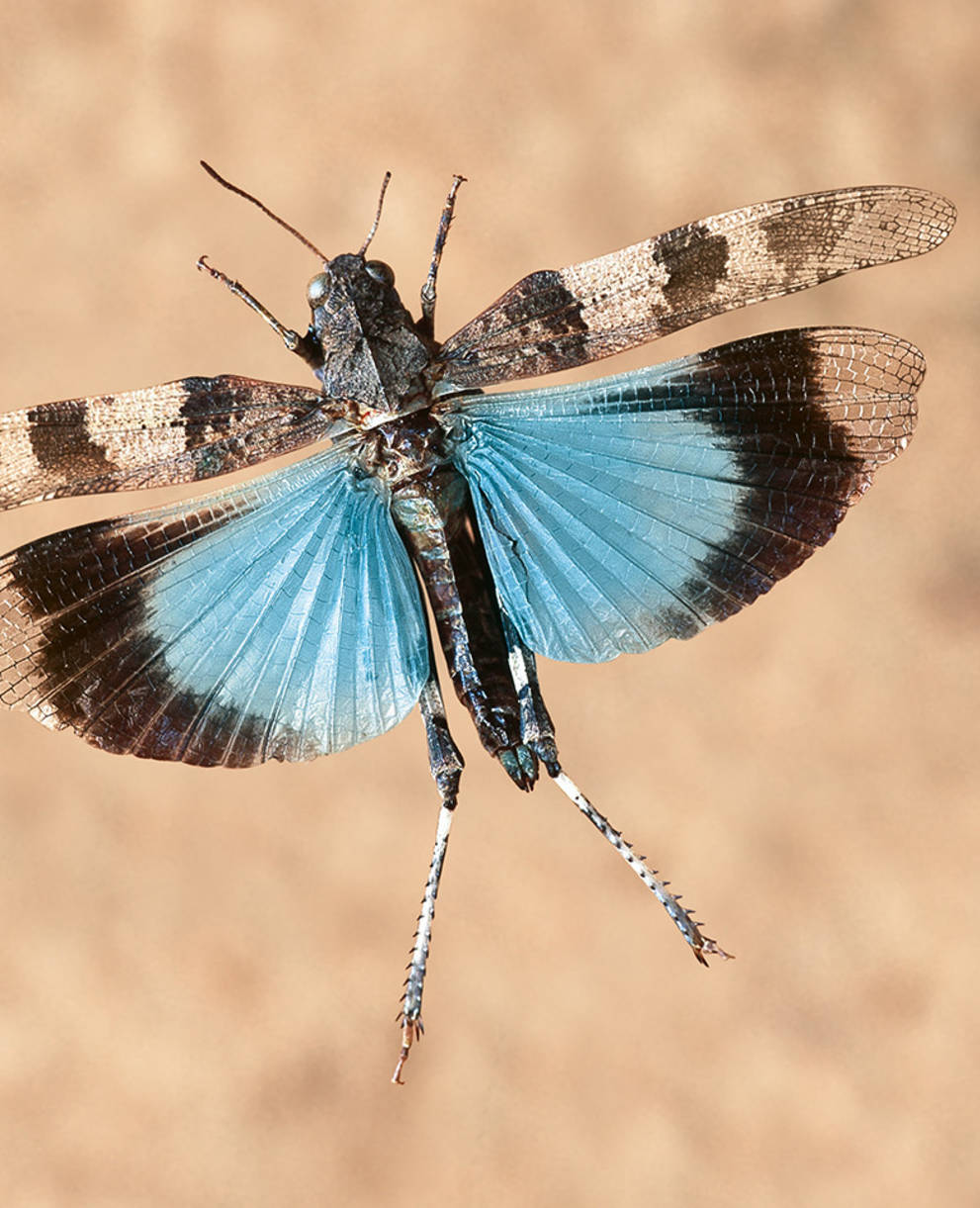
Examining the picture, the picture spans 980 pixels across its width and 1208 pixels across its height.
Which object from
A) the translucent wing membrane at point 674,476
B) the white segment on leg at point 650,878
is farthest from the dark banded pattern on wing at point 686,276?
the white segment on leg at point 650,878

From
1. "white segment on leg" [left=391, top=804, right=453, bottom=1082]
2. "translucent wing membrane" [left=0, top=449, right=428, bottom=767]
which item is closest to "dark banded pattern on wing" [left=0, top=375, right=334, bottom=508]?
"translucent wing membrane" [left=0, top=449, right=428, bottom=767]

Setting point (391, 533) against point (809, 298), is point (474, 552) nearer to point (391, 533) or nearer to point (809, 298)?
point (391, 533)

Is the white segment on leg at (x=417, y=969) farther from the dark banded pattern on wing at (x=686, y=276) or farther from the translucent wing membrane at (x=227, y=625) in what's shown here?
the dark banded pattern on wing at (x=686, y=276)

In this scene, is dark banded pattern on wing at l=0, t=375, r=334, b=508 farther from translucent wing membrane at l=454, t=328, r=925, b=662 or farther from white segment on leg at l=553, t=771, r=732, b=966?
white segment on leg at l=553, t=771, r=732, b=966

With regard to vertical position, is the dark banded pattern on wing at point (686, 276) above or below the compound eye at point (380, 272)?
below

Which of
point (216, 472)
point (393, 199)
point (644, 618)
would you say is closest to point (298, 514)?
point (216, 472)

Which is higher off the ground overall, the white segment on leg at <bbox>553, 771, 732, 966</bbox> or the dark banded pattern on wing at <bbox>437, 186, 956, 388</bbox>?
the dark banded pattern on wing at <bbox>437, 186, 956, 388</bbox>

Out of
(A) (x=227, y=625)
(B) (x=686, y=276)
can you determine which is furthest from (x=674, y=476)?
(A) (x=227, y=625)
